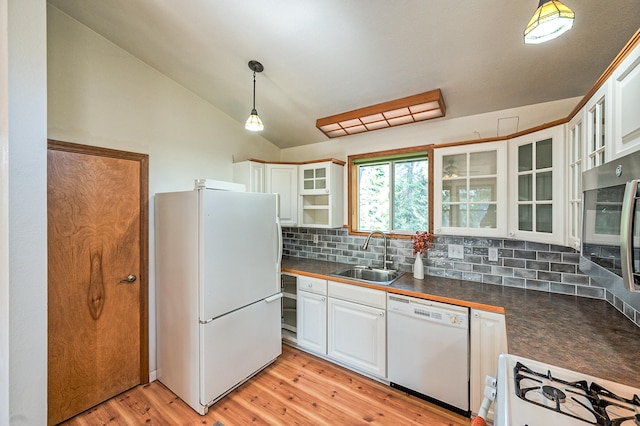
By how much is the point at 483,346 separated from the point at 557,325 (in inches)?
18.0

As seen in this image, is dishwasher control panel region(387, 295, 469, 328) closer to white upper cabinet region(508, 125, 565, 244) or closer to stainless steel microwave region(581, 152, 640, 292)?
white upper cabinet region(508, 125, 565, 244)

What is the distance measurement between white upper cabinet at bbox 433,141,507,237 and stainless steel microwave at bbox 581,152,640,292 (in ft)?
2.96

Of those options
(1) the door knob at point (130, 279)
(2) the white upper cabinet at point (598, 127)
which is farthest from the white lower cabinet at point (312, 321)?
(2) the white upper cabinet at point (598, 127)

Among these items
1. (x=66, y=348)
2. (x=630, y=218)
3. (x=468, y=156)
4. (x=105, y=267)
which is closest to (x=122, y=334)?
(x=66, y=348)

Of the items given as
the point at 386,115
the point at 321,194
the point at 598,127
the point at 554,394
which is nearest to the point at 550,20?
the point at 598,127

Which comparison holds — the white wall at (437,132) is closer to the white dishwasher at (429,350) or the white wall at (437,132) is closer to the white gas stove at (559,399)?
the white dishwasher at (429,350)

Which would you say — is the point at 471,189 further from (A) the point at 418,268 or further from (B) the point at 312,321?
(B) the point at 312,321

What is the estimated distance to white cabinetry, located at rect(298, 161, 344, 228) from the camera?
294cm

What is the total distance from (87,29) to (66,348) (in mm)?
2412

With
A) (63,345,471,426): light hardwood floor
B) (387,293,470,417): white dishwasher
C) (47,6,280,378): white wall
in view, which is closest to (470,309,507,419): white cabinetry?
(387,293,470,417): white dishwasher

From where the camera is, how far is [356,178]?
3080 millimetres

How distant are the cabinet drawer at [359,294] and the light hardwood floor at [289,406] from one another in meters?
0.69

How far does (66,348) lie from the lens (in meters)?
1.88

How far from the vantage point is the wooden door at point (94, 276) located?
6.01 feet
